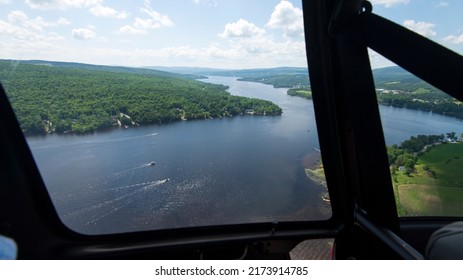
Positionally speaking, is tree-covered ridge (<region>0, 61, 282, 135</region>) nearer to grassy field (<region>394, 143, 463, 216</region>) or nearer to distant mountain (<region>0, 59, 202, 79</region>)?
distant mountain (<region>0, 59, 202, 79</region>)

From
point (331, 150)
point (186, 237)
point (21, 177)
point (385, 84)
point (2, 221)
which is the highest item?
point (385, 84)

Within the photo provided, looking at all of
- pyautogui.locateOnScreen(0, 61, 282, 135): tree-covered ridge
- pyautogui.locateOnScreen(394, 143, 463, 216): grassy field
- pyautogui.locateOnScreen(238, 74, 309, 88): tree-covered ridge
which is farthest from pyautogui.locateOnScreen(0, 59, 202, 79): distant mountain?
pyautogui.locateOnScreen(394, 143, 463, 216): grassy field

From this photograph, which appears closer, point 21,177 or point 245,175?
point 21,177

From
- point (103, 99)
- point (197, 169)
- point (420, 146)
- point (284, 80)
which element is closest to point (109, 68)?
point (103, 99)

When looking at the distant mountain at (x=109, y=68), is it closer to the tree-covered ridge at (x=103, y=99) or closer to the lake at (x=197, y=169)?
the tree-covered ridge at (x=103, y=99)

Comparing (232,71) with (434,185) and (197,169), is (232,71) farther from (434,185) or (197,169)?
(434,185)

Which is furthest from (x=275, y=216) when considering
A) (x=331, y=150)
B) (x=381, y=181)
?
(x=381, y=181)

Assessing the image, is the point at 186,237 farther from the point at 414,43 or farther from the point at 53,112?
the point at 414,43
